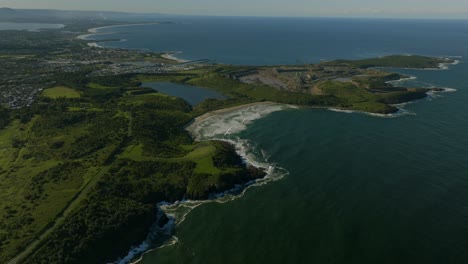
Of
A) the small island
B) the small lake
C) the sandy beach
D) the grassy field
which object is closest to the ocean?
the small island

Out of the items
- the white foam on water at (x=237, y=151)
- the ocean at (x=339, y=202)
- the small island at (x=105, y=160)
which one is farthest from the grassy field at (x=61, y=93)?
the ocean at (x=339, y=202)

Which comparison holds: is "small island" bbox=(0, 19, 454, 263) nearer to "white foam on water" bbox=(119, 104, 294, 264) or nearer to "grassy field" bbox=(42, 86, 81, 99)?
"grassy field" bbox=(42, 86, 81, 99)

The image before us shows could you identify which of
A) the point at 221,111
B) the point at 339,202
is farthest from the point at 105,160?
the point at 221,111

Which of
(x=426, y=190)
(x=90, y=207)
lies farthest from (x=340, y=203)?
(x=90, y=207)

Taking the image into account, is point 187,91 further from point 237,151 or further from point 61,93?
point 237,151

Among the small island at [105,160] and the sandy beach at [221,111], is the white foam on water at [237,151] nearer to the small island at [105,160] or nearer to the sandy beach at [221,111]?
the sandy beach at [221,111]

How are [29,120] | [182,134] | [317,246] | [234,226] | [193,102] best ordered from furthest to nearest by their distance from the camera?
1. [193,102]
2. [29,120]
3. [182,134]
4. [234,226]
5. [317,246]

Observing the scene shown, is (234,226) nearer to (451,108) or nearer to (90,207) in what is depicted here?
(90,207)
